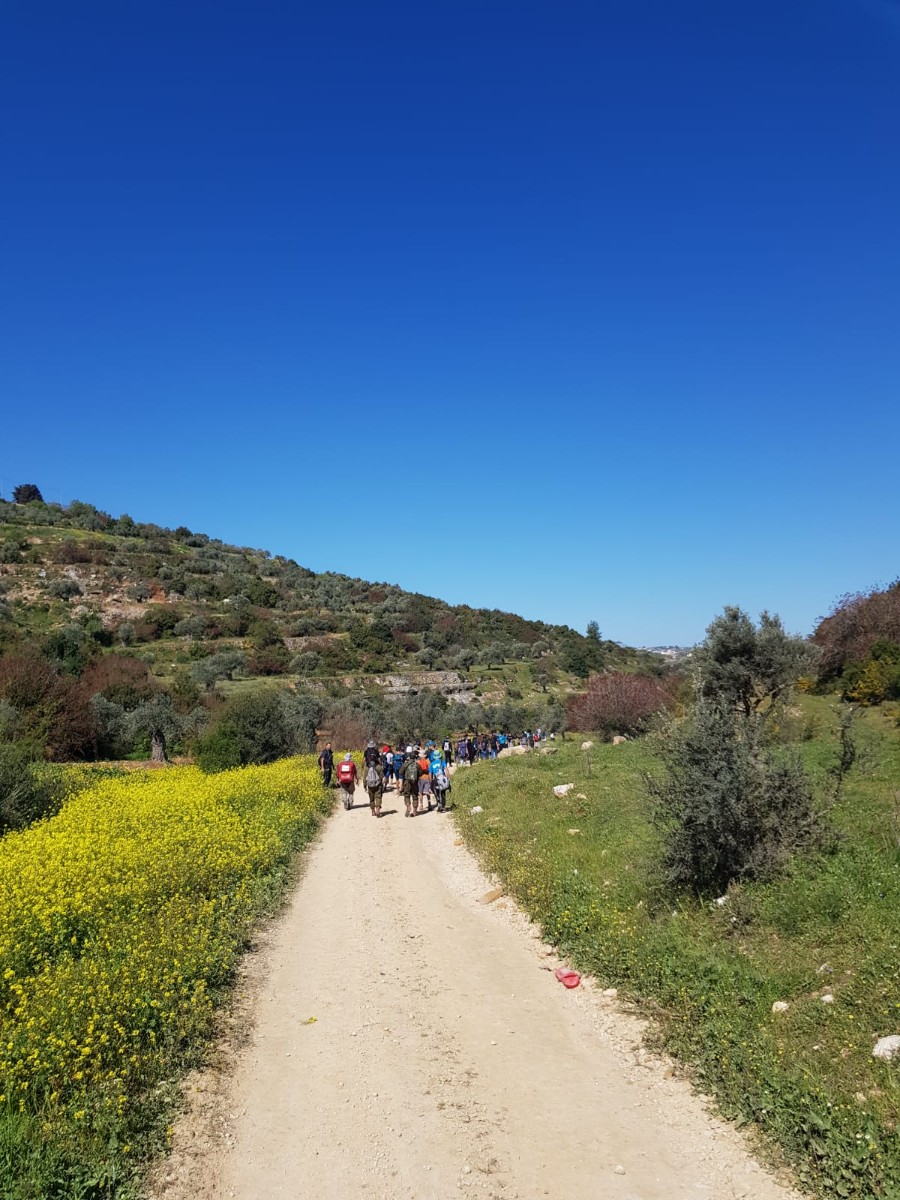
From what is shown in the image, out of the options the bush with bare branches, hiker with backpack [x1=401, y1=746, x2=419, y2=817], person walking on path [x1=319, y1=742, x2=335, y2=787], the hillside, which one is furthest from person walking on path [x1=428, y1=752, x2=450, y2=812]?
the hillside

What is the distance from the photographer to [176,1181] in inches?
184

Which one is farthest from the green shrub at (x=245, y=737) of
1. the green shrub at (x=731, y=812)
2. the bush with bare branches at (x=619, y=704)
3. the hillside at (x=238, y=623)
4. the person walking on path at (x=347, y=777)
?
the green shrub at (x=731, y=812)

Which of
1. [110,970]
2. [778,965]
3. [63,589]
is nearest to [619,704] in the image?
[778,965]

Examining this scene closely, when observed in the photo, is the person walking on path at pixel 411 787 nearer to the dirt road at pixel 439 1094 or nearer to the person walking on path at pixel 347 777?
the person walking on path at pixel 347 777

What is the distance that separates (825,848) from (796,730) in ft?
41.7

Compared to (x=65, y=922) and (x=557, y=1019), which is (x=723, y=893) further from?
(x=65, y=922)

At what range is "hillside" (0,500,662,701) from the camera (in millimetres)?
62125

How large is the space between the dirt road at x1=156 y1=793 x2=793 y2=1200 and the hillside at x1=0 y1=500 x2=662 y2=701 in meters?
38.0

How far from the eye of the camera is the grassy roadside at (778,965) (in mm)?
4719

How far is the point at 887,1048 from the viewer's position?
515cm

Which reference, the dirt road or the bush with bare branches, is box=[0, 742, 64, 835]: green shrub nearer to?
the dirt road

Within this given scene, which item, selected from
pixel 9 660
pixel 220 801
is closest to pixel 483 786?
pixel 220 801

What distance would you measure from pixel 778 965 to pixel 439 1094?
135 inches

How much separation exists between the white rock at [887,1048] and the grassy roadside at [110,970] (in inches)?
204
